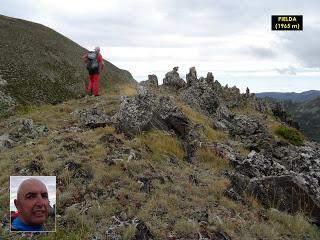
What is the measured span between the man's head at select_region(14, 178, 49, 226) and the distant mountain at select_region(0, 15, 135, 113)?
4245 cm

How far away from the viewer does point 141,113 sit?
1794cm

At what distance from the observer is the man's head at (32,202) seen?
778cm

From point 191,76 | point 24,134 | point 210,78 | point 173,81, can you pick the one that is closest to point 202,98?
point 191,76

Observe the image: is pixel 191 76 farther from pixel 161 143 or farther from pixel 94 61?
pixel 161 143

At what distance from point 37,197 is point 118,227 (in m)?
2.61

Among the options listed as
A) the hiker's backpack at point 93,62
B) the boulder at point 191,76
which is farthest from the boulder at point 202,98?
the hiker's backpack at point 93,62

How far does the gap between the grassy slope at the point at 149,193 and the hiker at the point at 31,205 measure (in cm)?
174

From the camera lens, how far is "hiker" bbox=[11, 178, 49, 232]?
7785mm

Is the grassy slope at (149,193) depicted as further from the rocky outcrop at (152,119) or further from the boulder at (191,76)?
the boulder at (191,76)

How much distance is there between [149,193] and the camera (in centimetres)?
1173

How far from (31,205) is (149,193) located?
4.48 m

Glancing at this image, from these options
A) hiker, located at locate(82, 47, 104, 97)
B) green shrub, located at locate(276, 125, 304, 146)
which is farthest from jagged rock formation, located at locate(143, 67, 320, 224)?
hiker, located at locate(82, 47, 104, 97)

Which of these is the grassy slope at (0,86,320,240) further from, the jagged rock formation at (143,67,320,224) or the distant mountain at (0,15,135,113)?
the distant mountain at (0,15,135,113)

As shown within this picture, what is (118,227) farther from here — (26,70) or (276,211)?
(26,70)
